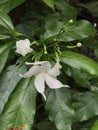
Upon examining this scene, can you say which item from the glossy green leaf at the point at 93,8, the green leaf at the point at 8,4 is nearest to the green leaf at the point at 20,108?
the green leaf at the point at 8,4

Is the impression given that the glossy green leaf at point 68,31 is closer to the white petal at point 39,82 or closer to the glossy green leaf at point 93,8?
the white petal at point 39,82

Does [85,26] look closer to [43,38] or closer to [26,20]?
[43,38]

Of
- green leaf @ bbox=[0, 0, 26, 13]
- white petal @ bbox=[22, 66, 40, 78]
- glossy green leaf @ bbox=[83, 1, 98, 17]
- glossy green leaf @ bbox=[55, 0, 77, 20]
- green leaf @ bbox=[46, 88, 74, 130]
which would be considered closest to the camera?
white petal @ bbox=[22, 66, 40, 78]

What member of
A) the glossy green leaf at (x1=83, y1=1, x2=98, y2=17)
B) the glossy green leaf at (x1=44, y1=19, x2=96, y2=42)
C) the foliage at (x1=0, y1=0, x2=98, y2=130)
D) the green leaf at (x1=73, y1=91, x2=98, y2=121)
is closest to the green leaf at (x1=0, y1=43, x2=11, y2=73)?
the foliage at (x1=0, y1=0, x2=98, y2=130)

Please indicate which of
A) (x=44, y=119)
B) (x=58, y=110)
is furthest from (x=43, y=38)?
(x=44, y=119)

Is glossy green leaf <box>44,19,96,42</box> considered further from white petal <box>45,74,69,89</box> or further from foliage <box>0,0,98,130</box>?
white petal <box>45,74,69,89</box>
